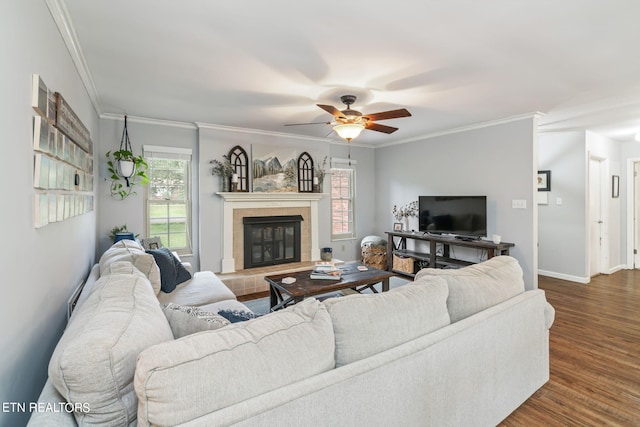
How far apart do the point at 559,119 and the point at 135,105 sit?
555 centimetres

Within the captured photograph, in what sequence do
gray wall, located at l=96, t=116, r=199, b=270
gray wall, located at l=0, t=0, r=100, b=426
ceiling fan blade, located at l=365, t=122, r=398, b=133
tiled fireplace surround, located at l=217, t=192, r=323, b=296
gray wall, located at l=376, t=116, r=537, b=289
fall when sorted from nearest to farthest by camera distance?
gray wall, located at l=0, t=0, r=100, b=426 < ceiling fan blade, located at l=365, t=122, r=398, b=133 < gray wall, located at l=96, t=116, r=199, b=270 < gray wall, located at l=376, t=116, r=537, b=289 < tiled fireplace surround, located at l=217, t=192, r=323, b=296

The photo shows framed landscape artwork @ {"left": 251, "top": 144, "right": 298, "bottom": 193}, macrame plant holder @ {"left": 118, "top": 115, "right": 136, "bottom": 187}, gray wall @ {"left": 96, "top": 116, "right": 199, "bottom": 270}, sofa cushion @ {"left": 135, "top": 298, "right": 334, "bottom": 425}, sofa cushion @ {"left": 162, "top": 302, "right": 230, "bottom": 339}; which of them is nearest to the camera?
sofa cushion @ {"left": 135, "top": 298, "right": 334, "bottom": 425}

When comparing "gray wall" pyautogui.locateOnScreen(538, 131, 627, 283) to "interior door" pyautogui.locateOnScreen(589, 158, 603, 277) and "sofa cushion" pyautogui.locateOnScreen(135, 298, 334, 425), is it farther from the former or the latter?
"sofa cushion" pyautogui.locateOnScreen(135, 298, 334, 425)

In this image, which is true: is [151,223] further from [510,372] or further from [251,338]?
[510,372]

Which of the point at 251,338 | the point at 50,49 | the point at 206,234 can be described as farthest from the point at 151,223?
the point at 251,338

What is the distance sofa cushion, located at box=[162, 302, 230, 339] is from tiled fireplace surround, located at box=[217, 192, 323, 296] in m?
3.12

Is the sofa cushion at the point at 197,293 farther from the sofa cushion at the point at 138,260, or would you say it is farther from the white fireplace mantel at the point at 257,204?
the white fireplace mantel at the point at 257,204

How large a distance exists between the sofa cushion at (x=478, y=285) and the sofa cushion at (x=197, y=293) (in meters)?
1.85

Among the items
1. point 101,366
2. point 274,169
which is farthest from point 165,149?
point 101,366

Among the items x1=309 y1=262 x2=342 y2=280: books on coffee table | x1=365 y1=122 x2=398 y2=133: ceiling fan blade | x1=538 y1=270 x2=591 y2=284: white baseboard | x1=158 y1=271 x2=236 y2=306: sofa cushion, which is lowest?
x1=538 y1=270 x2=591 y2=284: white baseboard

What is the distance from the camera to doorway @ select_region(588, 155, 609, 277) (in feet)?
17.0

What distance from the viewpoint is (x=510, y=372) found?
186 cm

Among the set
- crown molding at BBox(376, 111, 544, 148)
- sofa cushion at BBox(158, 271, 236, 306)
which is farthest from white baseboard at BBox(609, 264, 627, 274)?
sofa cushion at BBox(158, 271, 236, 306)

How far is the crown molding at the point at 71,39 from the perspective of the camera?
1.83 meters
